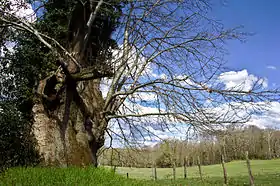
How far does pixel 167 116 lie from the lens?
7.89m

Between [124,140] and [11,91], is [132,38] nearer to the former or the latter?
[124,140]

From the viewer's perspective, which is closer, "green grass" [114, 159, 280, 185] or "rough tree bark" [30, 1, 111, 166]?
"rough tree bark" [30, 1, 111, 166]

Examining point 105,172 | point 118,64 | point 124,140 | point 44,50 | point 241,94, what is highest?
point 44,50

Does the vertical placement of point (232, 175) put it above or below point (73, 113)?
below

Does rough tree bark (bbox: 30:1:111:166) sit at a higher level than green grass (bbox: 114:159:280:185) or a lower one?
higher

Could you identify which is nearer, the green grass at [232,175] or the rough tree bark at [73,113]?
the rough tree bark at [73,113]

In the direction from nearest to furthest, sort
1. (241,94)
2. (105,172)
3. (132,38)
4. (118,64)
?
(105,172)
(241,94)
(118,64)
(132,38)

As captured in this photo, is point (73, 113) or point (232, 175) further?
point (232, 175)

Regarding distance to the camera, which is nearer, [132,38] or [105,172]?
[105,172]

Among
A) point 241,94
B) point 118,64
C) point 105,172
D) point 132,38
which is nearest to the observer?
point 105,172

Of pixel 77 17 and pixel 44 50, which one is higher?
pixel 77 17

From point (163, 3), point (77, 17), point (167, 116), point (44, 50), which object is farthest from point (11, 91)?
point (163, 3)

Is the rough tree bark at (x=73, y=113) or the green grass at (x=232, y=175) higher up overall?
the rough tree bark at (x=73, y=113)

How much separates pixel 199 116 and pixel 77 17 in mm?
5035
